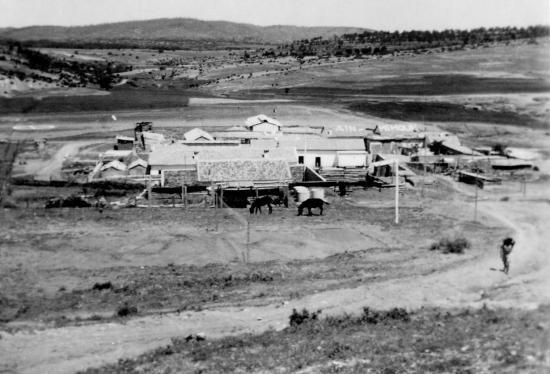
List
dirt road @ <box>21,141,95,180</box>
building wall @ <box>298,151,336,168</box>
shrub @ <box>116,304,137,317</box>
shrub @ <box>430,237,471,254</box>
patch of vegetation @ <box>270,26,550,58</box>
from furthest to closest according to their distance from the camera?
patch of vegetation @ <box>270,26,550,58</box> → building wall @ <box>298,151,336,168</box> → dirt road @ <box>21,141,95,180</box> → shrub @ <box>430,237,471,254</box> → shrub @ <box>116,304,137,317</box>

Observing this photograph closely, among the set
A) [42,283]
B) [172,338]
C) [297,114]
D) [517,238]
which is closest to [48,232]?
[42,283]

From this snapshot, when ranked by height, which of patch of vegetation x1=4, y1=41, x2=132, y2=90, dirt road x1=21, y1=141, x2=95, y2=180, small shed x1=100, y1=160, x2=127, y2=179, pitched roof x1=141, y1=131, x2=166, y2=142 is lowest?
dirt road x1=21, y1=141, x2=95, y2=180

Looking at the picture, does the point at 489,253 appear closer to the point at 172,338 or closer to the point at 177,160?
the point at 172,338

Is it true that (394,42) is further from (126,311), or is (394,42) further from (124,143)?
(126,311)

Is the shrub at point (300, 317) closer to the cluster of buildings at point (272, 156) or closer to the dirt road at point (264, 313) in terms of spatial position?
the dirt road at point (264, 313)

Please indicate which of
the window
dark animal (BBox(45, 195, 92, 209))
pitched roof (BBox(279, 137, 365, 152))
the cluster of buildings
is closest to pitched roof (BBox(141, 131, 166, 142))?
the cluster of buildings

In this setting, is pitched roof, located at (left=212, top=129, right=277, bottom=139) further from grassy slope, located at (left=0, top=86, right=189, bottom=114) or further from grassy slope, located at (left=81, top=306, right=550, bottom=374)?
grassy slope, located at (left=81, top=306, right=550, bottom=374)
